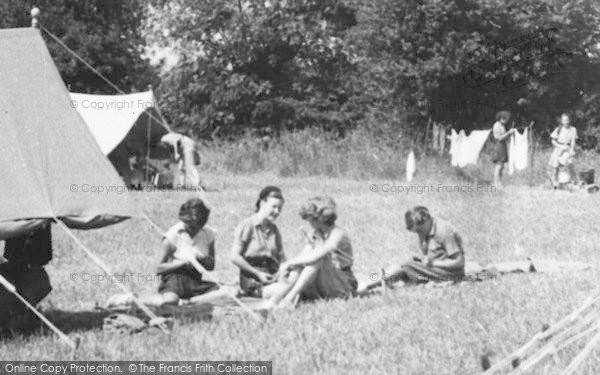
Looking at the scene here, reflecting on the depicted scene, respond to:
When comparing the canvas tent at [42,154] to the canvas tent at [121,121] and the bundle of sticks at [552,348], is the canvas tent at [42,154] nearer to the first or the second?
the bundle of sticks at [552,348]

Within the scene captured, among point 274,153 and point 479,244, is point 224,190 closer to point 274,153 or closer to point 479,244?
point 274,153

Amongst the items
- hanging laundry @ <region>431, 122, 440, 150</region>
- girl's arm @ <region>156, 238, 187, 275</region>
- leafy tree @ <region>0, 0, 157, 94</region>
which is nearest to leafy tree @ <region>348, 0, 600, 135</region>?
hanging laundry @ <region>431, 122, 440, 150</region>

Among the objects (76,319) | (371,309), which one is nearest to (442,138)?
(371,309)

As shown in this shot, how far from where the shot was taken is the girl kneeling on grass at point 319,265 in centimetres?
719

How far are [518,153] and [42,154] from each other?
1461cm

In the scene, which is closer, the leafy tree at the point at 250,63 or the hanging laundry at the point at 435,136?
the hanging laundry at the point at 435,136

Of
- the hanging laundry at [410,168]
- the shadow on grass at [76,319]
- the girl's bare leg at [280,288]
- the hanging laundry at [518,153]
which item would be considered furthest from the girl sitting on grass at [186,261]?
the hanging laundry at [518,153]

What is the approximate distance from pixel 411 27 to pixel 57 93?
66.9 ft

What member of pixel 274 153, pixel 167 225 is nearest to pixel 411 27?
pixel 274 153

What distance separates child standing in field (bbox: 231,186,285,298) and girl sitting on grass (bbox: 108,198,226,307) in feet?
1.13

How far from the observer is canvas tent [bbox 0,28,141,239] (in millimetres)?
5918

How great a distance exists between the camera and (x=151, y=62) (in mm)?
38969

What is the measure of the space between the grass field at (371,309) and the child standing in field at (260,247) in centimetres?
75

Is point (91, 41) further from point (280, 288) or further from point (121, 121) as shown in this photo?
point (280, 288)
